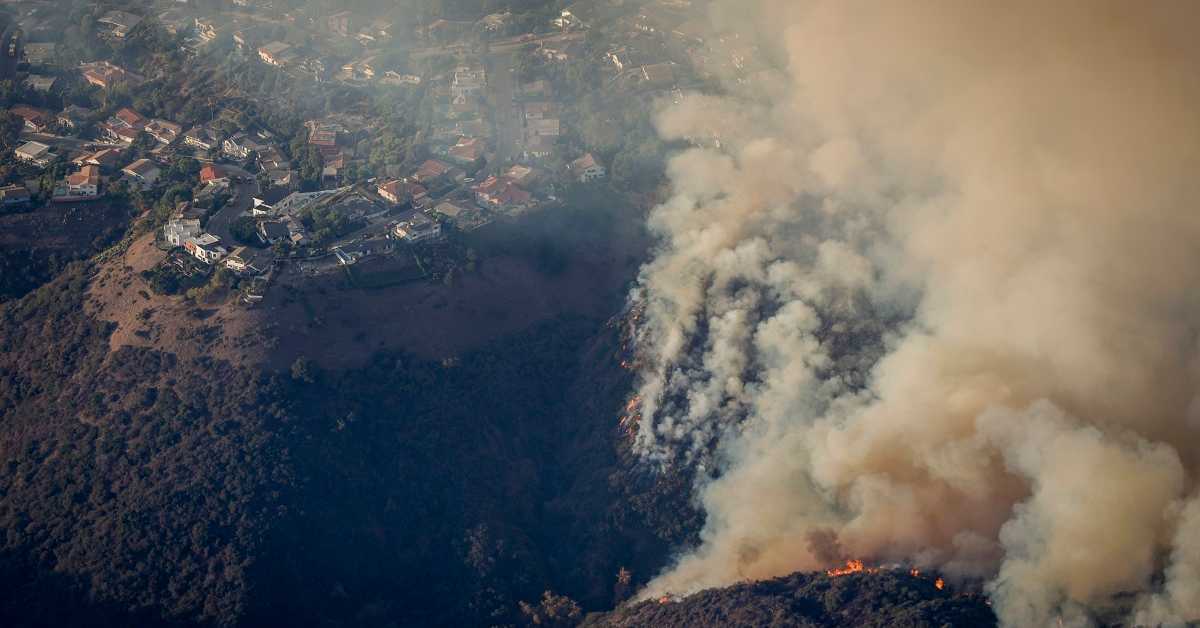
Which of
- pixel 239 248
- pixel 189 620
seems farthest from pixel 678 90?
pixel 189 620

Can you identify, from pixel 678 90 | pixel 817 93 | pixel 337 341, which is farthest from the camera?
pixel 678 90

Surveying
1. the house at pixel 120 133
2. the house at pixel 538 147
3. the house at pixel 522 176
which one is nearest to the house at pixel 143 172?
the house at pixel 120 133

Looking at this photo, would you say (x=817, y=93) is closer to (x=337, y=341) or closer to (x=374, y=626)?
(x=337, y=341)

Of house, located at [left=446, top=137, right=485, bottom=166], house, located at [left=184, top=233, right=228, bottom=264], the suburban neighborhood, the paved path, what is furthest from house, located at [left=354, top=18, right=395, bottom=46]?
house, located at [left=184, top=233, right=228, bottom=264]

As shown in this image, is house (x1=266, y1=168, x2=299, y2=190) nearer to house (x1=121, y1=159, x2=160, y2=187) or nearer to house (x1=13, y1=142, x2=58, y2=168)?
house (x1=121, y1=159, x2=160, y2=187)

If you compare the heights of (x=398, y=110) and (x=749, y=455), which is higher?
(x=749, y=455)

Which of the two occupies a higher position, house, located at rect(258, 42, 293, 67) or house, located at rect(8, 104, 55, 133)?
house, located at rect(258, 42, 293, 67)

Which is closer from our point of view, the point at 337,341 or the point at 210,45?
the point at 337,341
